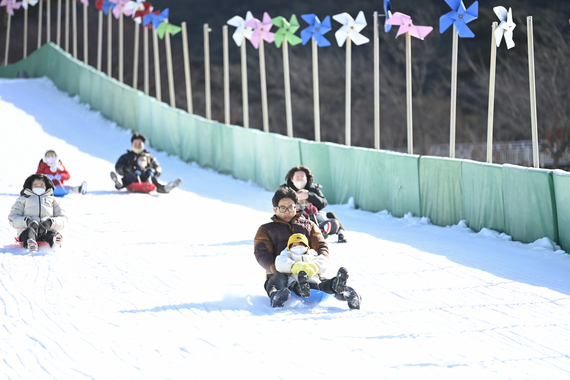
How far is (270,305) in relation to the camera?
6484 millimetres

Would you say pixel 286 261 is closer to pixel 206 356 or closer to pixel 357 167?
pixel 206 356

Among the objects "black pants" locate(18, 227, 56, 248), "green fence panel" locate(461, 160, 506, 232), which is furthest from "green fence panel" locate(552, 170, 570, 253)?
"black pants" locate(18, 227, 56, 248)

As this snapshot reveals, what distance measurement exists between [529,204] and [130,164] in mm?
7862

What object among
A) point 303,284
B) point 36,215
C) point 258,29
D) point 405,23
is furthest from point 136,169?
point 303,284

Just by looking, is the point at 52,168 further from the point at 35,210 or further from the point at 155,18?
the point at 155,18

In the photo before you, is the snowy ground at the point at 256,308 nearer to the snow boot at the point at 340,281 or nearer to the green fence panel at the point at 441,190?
the snow boot at the point at 340,281

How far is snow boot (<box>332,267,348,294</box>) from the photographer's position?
6125 mm

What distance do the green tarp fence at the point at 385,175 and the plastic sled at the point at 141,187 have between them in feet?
10.3

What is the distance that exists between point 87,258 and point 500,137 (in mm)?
26595

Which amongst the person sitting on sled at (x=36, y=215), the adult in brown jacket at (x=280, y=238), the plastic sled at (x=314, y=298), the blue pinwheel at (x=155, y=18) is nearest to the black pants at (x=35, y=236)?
the person sitting on sled at (x=36, y=215)

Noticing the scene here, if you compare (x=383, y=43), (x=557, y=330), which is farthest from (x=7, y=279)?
(x=383, y=43)

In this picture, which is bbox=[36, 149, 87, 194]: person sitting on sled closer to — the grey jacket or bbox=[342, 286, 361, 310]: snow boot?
the grey jacket

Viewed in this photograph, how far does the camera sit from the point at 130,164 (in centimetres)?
1468

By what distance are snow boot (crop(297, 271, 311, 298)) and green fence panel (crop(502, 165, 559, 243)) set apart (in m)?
4.41
